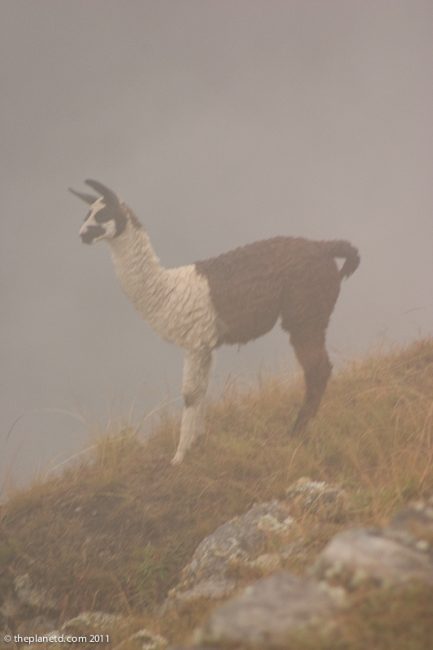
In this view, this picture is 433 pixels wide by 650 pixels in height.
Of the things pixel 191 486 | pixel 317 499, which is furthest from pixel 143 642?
pixel 191 486

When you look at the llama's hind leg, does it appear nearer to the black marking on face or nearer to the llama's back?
the llama's back

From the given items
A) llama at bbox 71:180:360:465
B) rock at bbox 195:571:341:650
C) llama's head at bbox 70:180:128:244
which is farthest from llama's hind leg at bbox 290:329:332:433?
rock at bbox 195:571:341:650

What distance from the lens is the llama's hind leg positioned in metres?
4.01

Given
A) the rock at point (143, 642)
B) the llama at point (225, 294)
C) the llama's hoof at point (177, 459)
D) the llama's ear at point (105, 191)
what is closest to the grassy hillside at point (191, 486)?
the llama's hoof at point (177, 459)

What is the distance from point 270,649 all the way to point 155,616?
138cm

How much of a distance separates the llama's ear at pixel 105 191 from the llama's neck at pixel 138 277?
0.44 feet

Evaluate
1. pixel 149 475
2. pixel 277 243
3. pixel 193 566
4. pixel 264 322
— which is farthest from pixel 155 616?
pixel 277 243

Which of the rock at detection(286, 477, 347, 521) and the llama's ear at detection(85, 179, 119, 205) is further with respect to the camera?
the llama's ear at detection(85, 179, 119, 205)

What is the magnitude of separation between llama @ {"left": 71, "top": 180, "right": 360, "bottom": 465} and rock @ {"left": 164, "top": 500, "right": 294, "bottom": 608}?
0.77 m

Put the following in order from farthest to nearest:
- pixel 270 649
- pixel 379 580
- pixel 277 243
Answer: pixel 277 243 < pixel 379 580 < pixel 270 649

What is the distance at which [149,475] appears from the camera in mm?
4004

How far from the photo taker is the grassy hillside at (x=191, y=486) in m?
3.26

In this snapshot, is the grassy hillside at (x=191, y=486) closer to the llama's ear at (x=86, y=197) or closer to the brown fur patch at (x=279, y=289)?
the brown fur patch at (x=279, y=289)

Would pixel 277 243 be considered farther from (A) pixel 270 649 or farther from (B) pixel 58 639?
(A) pixel 270 649
